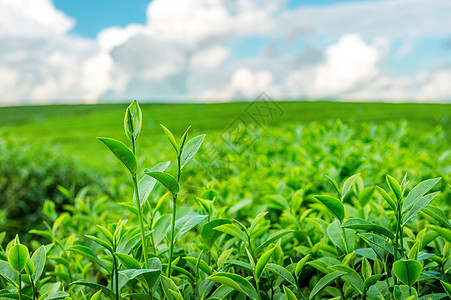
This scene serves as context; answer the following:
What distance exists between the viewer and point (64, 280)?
1314mm

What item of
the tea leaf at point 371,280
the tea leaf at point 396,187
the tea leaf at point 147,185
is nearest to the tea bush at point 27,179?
the tea leaf at point 147,185

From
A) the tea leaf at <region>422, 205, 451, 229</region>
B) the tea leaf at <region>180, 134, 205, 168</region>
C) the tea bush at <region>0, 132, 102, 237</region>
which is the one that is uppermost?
the tea leaf at <region>180, 134, 205, 168</region>

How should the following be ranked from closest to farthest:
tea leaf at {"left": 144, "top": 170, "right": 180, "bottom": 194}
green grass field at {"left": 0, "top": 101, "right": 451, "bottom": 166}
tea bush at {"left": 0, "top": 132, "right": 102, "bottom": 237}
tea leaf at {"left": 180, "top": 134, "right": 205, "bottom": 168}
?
tea leaf at {"left": 144, "top": 170, "right": 180, "bottom": 194}, tea leaf at {"left": 180, "top": 134, "right": 205, "bottom": 168}, tea bush at {"left": 0, "top": 132, "right": 102, "bottom": 237}, green grass field at {"left": 0, "top": 101, "right": 451, "bottom": 166}

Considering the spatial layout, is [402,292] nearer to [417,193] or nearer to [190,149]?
[417,193]

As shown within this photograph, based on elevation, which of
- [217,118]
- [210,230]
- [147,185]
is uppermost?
[147,185]

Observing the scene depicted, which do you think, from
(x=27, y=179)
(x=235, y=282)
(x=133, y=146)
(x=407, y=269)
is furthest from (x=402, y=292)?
(x=27, y=179)

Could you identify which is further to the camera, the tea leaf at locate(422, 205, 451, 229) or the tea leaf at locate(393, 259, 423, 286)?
the tea leaf at locate(422, 205, 451, 229)

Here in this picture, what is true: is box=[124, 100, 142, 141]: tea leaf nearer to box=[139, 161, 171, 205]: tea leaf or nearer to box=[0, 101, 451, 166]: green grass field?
box=[139, 161, 171, 205]: tea leaf

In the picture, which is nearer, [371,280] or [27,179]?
[371,280]

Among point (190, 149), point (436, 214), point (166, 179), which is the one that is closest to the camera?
point (166, 179)

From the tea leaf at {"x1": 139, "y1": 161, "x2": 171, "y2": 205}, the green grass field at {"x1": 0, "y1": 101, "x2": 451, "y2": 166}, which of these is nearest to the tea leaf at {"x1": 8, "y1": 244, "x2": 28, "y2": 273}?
the tea leaf at {"x1": 139, "y1": 161, "x2": 171, "y2": 205}

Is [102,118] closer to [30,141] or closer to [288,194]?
[30,141]

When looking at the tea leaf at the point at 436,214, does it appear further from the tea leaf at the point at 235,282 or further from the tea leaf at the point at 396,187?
the tea leaf at the point at 235,282

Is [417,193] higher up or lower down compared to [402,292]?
higher up
